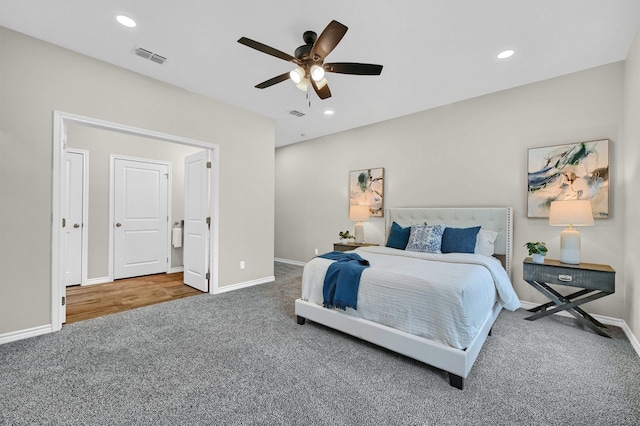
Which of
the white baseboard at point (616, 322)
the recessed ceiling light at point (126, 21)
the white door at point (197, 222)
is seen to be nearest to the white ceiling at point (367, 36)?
the recessed ceiling light at point (126, 21)

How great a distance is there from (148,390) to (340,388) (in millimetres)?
1279

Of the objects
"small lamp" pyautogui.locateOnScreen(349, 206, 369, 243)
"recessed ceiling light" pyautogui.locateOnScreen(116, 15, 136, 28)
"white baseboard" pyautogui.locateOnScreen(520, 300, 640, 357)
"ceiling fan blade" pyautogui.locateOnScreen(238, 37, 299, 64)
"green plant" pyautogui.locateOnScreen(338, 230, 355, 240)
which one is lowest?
"white baseboard" pyautogui.locateOnScreen(520, 300, 640, 357)

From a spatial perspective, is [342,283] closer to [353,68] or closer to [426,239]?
[426,239]

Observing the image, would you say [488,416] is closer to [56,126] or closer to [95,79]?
[56,126]

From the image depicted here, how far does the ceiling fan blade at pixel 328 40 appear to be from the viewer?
6.22 ft

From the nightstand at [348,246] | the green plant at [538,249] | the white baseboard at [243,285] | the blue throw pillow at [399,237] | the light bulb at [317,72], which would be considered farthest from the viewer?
the nightstand at [348,246]

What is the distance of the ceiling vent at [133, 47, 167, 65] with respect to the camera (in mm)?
2822

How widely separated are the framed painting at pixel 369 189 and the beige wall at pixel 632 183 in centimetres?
290

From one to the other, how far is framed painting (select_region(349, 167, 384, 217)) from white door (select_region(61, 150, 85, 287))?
4.49m

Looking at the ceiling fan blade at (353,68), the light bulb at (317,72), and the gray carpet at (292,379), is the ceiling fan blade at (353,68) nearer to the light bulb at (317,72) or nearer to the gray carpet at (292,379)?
the light bulb at (317,72)

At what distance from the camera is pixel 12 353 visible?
229 cm

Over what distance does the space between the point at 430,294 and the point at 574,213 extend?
1.98 meters

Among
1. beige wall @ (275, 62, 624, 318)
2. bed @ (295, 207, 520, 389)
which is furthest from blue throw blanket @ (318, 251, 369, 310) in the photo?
beige wall @ (275, 62, 624, 318)

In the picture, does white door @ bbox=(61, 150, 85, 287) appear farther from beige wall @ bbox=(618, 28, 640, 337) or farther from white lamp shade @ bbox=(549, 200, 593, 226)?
beige wall @ bbox=(618, 28, 640, 337)
